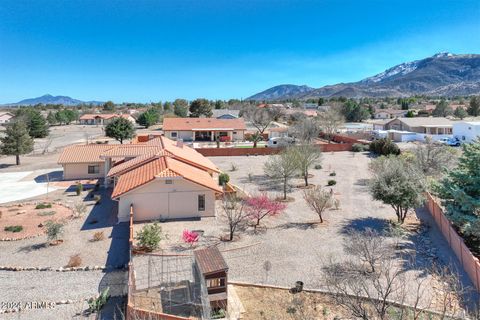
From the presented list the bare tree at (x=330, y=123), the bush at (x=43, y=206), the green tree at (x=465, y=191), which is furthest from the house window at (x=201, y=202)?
the bare tree at (x=330, y=123)

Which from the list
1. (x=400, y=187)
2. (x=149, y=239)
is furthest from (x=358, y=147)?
(x=149, y=239)

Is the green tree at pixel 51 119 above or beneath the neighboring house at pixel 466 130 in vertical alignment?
above

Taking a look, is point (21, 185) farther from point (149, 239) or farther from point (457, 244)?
point (457, 244)

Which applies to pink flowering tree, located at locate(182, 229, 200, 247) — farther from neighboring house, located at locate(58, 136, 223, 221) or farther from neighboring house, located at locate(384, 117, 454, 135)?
neighboring house, located at locate(384, 117, 454, 135)

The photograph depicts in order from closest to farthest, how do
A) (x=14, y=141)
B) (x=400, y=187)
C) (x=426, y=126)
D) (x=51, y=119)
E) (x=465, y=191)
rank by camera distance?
(x=465, y=191) → (x=400, y=187) → (x=14, y=141) → (x=426, y=126) → (x=51, y=119)

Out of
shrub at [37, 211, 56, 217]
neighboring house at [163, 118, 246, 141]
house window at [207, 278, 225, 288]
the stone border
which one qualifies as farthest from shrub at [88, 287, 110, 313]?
neighboring house at [163, 118, 246, 141]

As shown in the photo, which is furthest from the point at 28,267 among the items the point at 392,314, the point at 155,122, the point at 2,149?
the point at 155,122

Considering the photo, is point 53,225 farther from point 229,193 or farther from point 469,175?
point 469,175

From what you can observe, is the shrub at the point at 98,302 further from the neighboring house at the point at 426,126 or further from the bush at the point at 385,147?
the neighboring house at the point at 426,126
